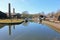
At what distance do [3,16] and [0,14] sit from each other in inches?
132

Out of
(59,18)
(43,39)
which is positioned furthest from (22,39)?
(59,18)

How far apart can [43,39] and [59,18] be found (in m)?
28.1

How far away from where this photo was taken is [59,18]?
39.5 metres

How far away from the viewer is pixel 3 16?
59750 mm

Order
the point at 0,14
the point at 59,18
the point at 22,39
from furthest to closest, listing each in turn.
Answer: the point at 0,14, the point at 59,18, the point at 22,39

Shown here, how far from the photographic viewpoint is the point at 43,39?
40.8 ft

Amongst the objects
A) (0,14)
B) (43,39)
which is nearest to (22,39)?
(43,39)

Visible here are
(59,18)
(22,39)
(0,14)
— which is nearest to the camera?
(22,39)

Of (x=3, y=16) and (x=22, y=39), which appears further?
(x=3, y=16)

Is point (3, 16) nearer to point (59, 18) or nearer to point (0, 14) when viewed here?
point (0, 14)

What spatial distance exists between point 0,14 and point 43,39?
152ft

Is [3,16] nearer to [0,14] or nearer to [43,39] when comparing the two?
[0,14]

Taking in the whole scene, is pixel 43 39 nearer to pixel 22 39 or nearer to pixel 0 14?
pixel 22 39

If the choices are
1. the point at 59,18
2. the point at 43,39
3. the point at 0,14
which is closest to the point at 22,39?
the point at 43,39
